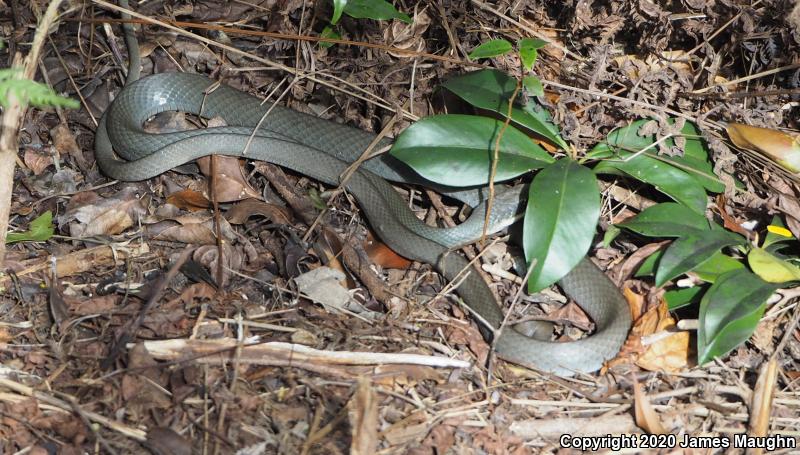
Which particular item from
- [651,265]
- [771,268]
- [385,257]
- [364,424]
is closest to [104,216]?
[385,257]

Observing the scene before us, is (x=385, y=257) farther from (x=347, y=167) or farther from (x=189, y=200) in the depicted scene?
(x=189, y=200)

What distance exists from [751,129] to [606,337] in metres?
1.55

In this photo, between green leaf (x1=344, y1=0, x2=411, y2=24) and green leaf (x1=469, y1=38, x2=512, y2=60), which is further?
green leaf (x1=344, y1=0, x2=411, y2=24)

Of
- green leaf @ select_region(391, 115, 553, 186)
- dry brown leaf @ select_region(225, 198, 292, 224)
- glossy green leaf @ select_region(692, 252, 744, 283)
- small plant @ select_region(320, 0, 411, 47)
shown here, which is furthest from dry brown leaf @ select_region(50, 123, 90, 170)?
glossy green leaf @ select_region(692, 252, 744, 283)

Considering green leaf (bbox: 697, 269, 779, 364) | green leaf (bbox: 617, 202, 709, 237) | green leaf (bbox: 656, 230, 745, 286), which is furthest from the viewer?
green leaf (bbox: 617, 202, 709, 237)

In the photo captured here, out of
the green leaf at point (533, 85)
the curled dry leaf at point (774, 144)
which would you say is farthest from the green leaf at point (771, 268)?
the green leaf at point (533, 85)

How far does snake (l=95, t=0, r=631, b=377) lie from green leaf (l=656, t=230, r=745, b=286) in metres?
0.35

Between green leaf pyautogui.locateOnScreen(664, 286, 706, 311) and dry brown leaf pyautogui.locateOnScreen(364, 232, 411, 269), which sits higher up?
green leaf pyautogui.locateOnScreen(664, 286, 706, 311)

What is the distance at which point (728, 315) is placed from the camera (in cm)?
343

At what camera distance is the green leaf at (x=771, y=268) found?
363 centimetres

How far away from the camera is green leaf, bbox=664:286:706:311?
146 inches

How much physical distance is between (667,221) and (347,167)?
1998mm

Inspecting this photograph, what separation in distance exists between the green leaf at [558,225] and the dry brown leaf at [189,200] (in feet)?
6.66

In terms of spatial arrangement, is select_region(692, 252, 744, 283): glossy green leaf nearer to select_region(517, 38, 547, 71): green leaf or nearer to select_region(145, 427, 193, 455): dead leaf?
select_region(517, 38, 547, 71): green leaf
